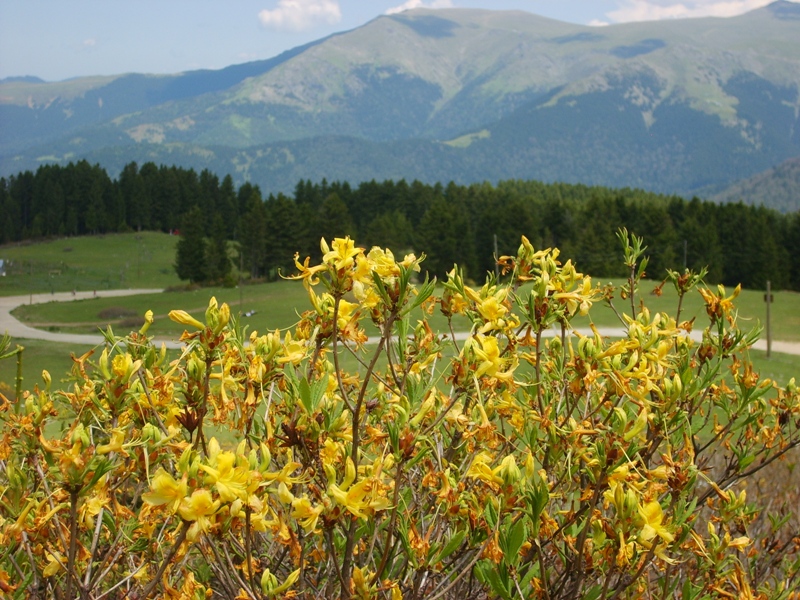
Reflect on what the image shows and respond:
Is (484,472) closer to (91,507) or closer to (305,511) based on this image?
(305,511)

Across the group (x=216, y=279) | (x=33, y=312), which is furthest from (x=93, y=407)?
(x=216, y=279)

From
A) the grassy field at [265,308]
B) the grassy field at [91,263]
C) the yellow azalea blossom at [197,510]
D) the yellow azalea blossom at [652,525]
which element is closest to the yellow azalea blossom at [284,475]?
the yellow azalea blossom at [197,510]

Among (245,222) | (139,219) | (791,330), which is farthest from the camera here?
(139,219)

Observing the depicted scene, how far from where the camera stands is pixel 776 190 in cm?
14850

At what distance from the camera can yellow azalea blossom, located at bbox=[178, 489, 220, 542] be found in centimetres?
98

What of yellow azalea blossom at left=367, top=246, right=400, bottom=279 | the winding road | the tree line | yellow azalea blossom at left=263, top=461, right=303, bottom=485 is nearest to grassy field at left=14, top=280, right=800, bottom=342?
the winding road

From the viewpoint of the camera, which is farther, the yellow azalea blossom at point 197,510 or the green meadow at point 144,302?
the green meadow at point 144,302

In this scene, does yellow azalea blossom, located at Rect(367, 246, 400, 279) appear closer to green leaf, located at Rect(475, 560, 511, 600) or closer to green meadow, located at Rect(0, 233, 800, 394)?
green meadow, located at Rect(0, 233, 800, 394)

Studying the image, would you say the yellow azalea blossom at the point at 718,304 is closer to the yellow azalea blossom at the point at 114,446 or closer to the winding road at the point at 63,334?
the winding road at the point at 63,334

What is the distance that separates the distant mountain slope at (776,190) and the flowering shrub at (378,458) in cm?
15645

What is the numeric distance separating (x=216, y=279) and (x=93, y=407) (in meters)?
47.4

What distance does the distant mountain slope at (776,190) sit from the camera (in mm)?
143750

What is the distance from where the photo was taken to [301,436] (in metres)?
1.27

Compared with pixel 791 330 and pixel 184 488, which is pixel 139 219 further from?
pixel 184 488
